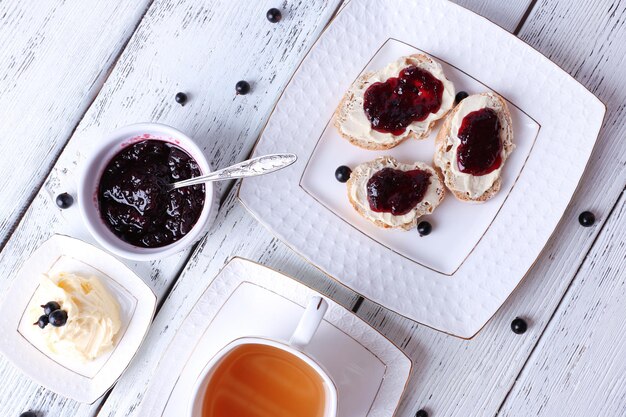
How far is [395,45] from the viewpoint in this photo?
1.50 metres

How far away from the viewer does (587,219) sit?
1484 mm

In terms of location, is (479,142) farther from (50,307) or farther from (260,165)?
(50,307)

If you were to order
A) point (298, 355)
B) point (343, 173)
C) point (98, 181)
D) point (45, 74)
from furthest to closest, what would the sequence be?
point (45, 74)
point (343, 173)
point (98, 181)
point (298, 355)

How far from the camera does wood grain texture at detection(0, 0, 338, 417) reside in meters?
1.54

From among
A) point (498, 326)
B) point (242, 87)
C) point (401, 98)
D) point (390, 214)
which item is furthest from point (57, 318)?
point (498, 326)

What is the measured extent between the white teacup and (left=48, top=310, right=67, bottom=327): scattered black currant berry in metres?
0.38

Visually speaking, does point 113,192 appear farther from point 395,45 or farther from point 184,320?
point 395,45

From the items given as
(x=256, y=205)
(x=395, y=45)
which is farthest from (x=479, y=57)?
(x=256, y=205)

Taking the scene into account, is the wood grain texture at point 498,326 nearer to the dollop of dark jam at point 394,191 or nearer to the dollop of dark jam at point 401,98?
the dollop of dark jam at point 394,191

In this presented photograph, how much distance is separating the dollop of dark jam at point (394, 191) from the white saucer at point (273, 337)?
278mm

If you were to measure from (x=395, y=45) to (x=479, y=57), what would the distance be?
0.21 m

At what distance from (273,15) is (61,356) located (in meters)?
1.03

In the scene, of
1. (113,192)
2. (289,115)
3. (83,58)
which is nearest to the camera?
(113,192)

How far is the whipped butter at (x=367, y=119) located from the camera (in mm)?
1450
